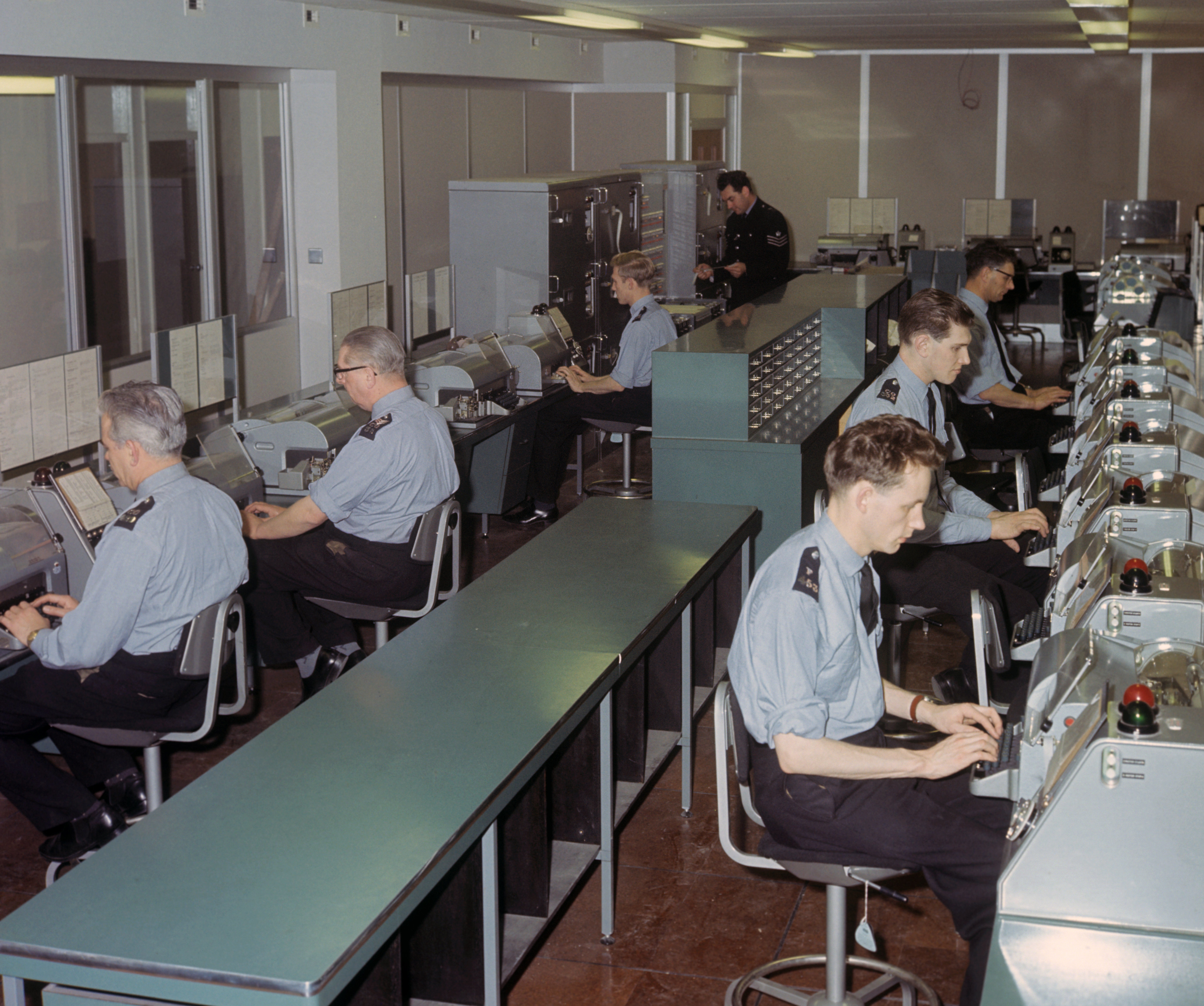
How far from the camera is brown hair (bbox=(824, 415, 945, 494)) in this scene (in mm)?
2451

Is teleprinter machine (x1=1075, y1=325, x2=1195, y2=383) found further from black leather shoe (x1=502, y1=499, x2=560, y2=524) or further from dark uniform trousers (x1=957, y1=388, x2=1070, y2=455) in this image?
black leather shoe (x1=502, y1=499, x2=560, y2=524)

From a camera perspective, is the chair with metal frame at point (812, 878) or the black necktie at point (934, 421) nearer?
the chair with metal frame at point (812, 878)

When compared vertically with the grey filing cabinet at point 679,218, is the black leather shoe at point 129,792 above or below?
below

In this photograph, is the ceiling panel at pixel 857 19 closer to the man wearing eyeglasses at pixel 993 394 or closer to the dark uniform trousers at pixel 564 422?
the man wearing eyeglasses at pixel 993 394

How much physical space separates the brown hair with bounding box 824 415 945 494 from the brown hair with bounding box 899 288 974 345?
1.71 meters

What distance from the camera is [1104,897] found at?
85.3 inches

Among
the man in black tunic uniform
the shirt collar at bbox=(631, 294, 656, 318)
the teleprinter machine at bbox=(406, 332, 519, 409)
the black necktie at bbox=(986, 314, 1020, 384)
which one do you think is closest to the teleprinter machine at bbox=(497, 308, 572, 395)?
the teleprinter machine at bbox=(406, 332, 519, 409)

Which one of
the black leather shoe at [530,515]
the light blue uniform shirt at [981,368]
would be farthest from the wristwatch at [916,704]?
the black leather shoe at [530,515]

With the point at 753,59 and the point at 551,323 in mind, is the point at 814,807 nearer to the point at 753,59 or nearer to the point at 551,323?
the point at 551,323

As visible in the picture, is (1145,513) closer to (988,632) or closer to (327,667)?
(988,632)

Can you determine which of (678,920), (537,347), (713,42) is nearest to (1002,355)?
(537,347)

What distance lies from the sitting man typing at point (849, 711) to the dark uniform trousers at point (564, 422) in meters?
4.13

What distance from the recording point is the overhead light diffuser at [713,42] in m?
9.89

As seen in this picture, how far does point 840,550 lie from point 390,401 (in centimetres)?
219
